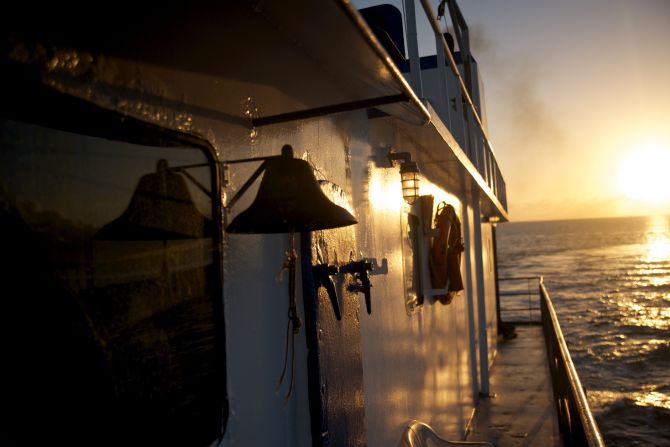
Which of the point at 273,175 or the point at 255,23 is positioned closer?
the point at 273,175

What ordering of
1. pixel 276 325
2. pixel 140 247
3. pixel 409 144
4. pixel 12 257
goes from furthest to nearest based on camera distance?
pixel 409 144 < pixel 276 325 < pixel 140 247 < pixel 12 257

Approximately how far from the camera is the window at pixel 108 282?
4.34 ft

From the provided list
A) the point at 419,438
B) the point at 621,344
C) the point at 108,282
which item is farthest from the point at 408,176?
the point at 621,344

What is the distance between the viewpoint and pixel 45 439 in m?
1.35

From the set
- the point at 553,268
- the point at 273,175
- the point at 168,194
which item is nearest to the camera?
the point at 168,194

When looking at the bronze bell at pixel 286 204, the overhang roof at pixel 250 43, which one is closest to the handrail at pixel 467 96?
the overhang roof at pixel 250 43

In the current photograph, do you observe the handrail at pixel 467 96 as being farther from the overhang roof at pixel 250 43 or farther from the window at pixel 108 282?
the window at pixel 108 282

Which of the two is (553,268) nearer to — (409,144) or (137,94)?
(409,144)

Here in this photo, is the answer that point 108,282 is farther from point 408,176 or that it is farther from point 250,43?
point 408,176

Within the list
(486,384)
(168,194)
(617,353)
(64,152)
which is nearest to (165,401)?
(168,194)

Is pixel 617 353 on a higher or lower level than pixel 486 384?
lower

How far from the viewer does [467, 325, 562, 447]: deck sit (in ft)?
23.7

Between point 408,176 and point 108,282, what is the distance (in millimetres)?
3551

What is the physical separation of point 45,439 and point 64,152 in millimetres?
789
